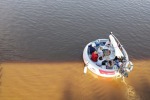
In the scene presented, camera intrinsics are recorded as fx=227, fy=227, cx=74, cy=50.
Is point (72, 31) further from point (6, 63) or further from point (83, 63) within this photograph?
point (6, 63)

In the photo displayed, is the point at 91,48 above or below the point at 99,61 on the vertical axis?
above

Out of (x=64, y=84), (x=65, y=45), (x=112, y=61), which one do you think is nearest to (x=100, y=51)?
(x=112, y=61)

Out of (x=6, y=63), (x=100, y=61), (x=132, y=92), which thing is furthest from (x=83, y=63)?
(x=6, y=63)

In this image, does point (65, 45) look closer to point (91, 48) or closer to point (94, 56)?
point (91, 48)

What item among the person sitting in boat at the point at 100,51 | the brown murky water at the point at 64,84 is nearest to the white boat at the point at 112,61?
the person sitting in boat at the point at 100,51

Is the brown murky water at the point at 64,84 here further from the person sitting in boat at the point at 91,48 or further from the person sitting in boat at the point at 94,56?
the person sitting in boat at the point at 91,48

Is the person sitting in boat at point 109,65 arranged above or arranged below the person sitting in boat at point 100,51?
below
